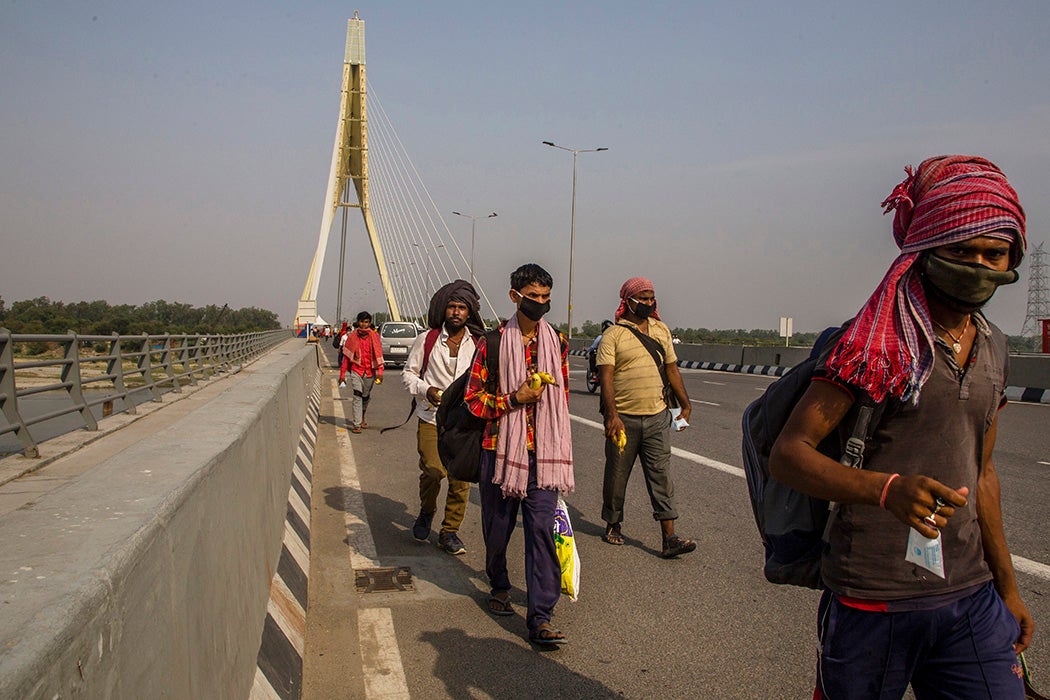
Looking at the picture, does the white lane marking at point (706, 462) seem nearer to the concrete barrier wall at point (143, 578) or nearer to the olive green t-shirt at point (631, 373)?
the olive green t-shirt at point (631, 373)

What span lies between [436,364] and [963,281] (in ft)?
15.1

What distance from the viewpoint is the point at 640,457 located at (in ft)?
20.0

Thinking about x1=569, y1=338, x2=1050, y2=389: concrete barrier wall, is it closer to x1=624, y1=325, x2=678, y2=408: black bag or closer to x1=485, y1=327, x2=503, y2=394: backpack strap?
x1=624, y1=325, x2=678, y2=408: black bag

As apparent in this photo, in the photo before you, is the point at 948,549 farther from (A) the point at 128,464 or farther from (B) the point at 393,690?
(B) the point at 393,690

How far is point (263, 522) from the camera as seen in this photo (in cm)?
391

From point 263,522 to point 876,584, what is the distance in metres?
2.63

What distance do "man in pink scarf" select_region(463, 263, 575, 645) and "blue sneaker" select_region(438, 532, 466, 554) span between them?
3.70 ft

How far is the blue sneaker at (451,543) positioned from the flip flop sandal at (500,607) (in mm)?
1188

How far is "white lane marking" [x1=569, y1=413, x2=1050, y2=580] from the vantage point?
5355 millimetres

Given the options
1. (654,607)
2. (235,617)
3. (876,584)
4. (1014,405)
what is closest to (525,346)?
(654,607)

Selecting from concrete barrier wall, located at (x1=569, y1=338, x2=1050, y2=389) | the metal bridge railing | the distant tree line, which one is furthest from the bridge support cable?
the metal bridge railing

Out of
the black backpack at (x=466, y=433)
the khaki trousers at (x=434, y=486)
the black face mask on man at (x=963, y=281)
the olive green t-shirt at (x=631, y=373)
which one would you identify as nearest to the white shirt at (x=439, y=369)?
the khaki trousers at (x=434, y=486)

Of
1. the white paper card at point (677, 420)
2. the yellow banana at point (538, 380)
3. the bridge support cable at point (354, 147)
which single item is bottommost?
the white paper card at point (677, 420)

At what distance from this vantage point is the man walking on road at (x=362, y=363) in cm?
1303
